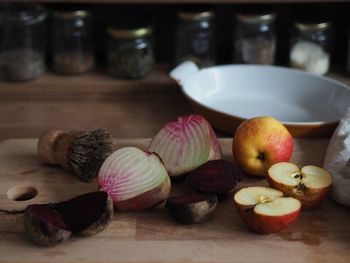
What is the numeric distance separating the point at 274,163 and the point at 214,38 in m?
0.54

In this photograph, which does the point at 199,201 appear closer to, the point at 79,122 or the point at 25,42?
the point at 79,122

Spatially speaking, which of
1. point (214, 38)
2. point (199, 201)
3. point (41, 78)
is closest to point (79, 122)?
point (41, 78)

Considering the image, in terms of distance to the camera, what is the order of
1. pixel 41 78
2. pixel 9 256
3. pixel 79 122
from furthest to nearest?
pixel 41 78, pixel 79 122, pixel 9 256

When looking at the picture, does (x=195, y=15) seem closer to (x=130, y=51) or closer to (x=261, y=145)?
(x=130, y=51)

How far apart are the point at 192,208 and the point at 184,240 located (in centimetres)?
4

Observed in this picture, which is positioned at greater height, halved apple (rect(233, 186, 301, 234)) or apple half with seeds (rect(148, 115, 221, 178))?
apple half with seeds (rect(148, 115, 221, 178))

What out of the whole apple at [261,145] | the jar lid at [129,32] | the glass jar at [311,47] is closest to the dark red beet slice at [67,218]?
the whole apple at [261,145]

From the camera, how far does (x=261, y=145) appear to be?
97 centimetres

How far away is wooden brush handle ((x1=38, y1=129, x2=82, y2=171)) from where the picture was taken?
1004 mm

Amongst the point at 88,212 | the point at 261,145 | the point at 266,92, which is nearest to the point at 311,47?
the point at 266,92

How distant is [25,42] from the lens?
143 cm

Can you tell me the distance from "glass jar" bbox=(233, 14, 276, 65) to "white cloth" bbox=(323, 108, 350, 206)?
1.37 ft

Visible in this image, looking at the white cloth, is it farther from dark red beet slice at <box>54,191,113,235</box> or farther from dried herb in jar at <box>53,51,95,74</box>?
dried herb in jar at <box>53,51,95,74</box>

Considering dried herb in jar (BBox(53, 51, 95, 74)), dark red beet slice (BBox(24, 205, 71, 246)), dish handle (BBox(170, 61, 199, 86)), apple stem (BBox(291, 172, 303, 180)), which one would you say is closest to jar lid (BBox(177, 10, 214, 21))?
dish handle (BBox(170, 61, 199, 86))
